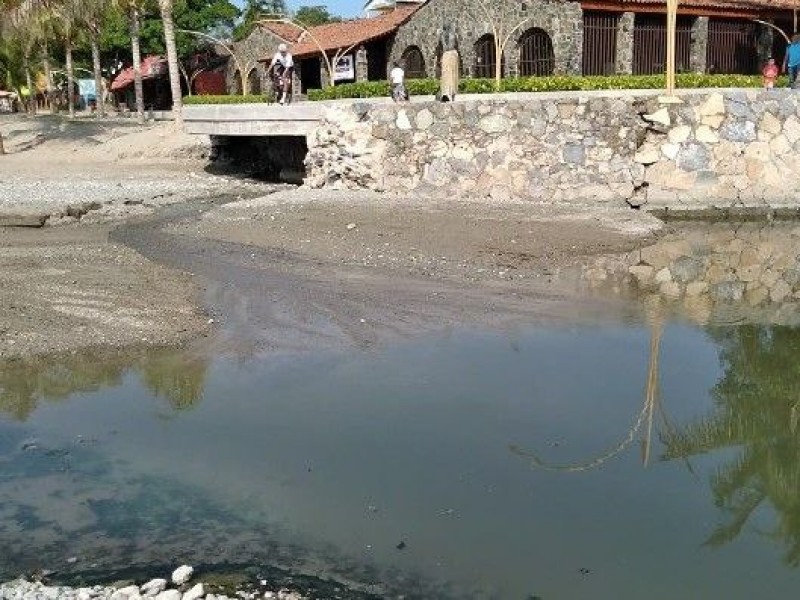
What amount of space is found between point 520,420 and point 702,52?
2607cm

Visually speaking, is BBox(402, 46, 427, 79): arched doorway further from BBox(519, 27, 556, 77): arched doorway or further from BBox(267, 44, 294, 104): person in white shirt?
BBox(267, 44, 294, 104): person in white shirt

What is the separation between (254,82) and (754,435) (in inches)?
1780

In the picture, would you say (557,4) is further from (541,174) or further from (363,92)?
(541,174)

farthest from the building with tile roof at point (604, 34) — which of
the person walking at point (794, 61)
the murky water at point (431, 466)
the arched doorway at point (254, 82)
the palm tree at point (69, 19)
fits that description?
the murky water at point (431, 466)

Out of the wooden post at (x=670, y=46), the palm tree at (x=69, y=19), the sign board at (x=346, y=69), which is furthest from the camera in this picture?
the sign board at (x=346, y=69)

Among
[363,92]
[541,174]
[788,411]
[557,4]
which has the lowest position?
[788,411]

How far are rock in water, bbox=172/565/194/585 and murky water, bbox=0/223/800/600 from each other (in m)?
0.20

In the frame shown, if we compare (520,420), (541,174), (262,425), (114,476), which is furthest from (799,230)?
(114,476)

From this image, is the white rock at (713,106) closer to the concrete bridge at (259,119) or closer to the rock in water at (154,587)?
→ the concrete bridge at (259,119)

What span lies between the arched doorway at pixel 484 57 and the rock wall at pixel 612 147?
13.9 metres

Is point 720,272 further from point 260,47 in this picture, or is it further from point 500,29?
point 260,47

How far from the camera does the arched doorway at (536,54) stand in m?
30.5

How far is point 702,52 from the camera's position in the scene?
30531mm

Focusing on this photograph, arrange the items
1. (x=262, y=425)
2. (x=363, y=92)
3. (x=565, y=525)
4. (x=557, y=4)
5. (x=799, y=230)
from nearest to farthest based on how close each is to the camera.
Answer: (x=565, y=525), (x=262, y=425), (x=799, y=230), (x=363, y=92), (x=557, y=4)
